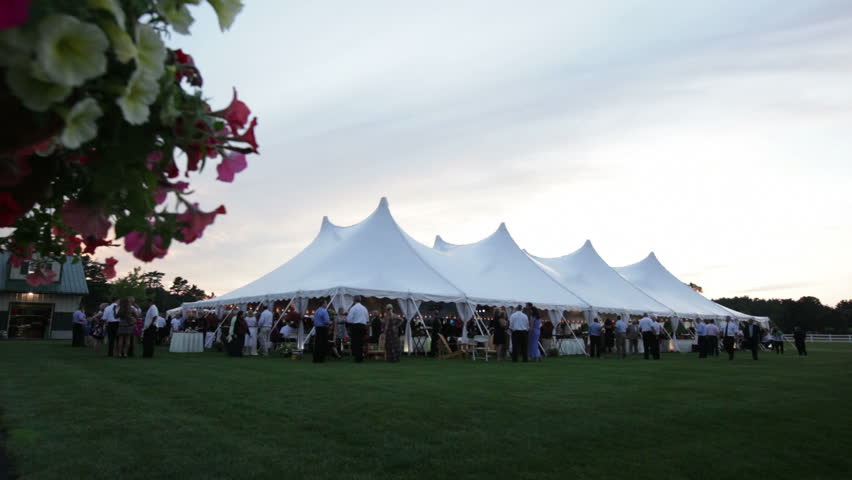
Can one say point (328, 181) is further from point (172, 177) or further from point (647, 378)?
point (172, 177)

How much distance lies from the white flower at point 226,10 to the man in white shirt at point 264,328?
17.7 m

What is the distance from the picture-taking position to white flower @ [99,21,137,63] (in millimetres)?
943

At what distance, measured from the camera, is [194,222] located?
4.24 ft

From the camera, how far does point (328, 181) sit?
18.2 meters

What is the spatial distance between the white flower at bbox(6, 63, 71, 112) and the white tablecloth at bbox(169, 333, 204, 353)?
19521 mm

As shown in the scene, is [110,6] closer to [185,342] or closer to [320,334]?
[320,334]

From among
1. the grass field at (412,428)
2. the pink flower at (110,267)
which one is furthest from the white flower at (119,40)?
the grass field at (412,428)

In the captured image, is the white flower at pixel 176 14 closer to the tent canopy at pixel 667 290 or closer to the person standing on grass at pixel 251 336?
the person standing on grass at pixel 251 336

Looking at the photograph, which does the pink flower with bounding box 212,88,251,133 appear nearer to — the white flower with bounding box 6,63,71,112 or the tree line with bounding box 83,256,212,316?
the white flower with bounding box 6,63,71,112

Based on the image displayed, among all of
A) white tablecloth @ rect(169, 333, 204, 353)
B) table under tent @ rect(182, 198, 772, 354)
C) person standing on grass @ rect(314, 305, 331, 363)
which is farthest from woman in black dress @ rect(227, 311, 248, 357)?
person standing on grass @ rect(314, 305, 331, 363)

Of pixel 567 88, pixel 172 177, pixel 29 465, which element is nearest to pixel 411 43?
pixel 567 88

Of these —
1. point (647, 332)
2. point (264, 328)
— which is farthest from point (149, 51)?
point (647, 332)

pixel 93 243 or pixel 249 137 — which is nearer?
pixel 249 137

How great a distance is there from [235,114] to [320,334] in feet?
44.6
